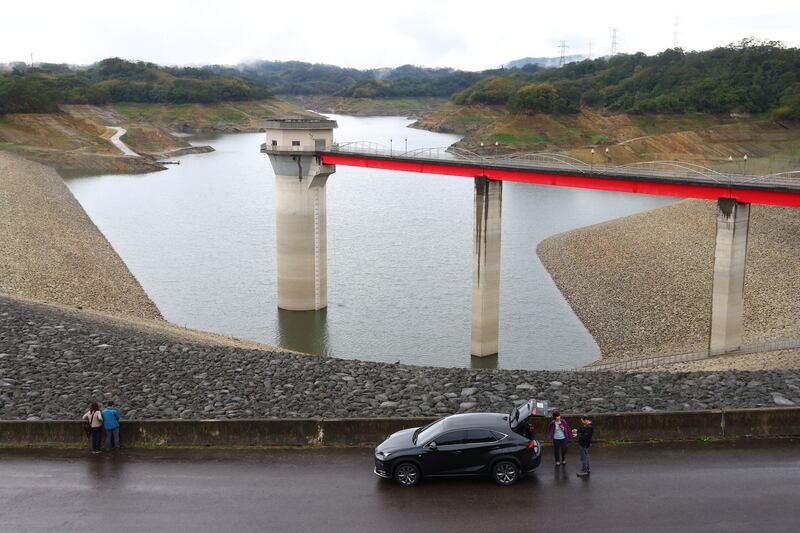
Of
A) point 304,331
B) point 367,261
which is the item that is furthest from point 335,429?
point 367,261

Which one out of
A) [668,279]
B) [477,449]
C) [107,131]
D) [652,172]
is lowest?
[668,279]

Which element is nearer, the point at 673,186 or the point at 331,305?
the point at 673,186

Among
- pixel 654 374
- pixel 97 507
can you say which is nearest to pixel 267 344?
pixel 654 374

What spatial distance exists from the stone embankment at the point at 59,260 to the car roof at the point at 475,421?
2781 cm

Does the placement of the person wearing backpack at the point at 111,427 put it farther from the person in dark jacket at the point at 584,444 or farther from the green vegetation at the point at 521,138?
the green vegetation at the point at 521,138

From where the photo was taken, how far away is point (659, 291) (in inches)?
1732

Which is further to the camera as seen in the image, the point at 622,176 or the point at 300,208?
the point at 300,208

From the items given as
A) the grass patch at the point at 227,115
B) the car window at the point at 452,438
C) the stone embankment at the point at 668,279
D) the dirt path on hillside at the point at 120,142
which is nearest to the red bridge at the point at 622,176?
the stone embankment at the point at 668,279

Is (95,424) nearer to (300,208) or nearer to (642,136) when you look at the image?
(300,208)

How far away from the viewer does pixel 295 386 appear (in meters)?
21.4

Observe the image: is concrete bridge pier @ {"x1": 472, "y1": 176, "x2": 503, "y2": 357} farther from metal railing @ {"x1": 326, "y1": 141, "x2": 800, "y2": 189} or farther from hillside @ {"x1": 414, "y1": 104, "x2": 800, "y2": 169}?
hillside @ {"x1": 414, "y1": 104, "x2": 800, "y2": 169}

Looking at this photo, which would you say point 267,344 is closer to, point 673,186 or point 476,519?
point 673,186

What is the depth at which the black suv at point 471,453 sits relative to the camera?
50.4ft

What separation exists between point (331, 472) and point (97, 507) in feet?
13.7
